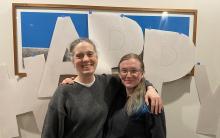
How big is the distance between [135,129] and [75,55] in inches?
19.7

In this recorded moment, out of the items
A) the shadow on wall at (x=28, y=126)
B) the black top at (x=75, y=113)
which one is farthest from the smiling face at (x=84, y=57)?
the shadow on wall at (x=28, y=126)

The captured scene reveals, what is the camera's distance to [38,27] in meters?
1.87

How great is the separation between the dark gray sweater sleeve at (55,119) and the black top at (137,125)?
27cm

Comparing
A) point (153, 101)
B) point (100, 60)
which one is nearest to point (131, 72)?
point (153, 101)

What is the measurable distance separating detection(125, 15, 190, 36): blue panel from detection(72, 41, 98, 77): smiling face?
1.59ft

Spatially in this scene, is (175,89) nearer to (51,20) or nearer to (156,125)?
(156,125)

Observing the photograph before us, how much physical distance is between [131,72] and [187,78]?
0.64m

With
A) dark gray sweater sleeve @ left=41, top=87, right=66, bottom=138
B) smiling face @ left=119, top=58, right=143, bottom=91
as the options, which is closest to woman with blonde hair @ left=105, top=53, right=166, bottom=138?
smiling face @ left=119, top=58, right=143, bottom=91

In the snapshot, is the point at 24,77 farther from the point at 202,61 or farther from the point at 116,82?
the point at 202,61

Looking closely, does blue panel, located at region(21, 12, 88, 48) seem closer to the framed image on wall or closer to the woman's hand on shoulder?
the framed image on wall

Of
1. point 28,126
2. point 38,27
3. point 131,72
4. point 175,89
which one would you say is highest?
point 38,27

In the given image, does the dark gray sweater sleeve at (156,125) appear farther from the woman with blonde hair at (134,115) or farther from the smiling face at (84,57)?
the smiling face at (84,57)

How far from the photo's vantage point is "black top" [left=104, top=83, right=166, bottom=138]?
4.90ft

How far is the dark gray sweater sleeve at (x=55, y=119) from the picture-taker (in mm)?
1570
